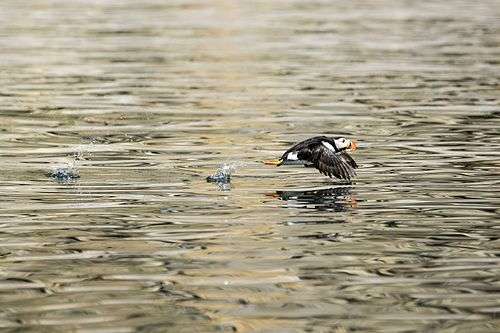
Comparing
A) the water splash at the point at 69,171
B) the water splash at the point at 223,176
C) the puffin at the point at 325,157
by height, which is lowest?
the water splash at the point at 223,176

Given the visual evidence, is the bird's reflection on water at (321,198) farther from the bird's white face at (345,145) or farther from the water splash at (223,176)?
the water splash at (223,176)

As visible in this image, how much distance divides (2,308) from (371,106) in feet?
66.1

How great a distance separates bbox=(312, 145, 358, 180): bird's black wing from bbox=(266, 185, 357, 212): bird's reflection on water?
0.61ft

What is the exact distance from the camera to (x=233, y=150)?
25.3 meters

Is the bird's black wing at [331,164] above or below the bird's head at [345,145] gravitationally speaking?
below

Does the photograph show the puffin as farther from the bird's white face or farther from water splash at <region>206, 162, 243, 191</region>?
water splash at <region>206, 162, 243, 191</region>

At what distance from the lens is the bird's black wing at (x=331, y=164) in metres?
21.2

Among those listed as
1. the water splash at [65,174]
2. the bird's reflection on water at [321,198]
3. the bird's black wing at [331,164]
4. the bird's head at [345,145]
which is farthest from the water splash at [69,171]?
the bird's head at [345,145]

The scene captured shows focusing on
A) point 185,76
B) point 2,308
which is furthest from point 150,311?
point 185,76

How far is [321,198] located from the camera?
2016cm

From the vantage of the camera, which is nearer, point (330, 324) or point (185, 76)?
point (330, 324)

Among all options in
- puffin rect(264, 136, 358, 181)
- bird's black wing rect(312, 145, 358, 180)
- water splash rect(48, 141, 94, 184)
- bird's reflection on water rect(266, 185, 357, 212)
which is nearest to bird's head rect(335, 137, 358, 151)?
puffin rect(264, 136, 358, 181)

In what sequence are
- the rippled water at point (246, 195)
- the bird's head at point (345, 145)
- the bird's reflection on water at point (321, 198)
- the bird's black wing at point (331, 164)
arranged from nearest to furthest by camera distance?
the rippled water at point (246, 195) < the bird's reflection on water at point (321, 198) < the bird's black wing at point (331, 164) < the bird's head at point (345, 145)

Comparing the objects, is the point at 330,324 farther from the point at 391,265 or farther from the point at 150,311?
the point at 391,265
